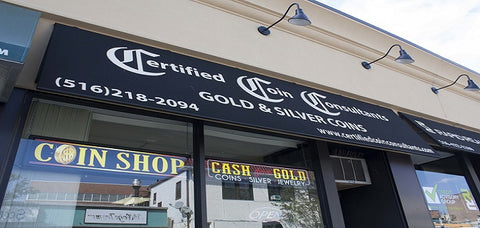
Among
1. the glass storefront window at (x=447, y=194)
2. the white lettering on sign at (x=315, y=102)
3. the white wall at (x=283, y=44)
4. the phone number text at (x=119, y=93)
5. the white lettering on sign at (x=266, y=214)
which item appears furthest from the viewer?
the glass storefront window at (x=447, y=194)

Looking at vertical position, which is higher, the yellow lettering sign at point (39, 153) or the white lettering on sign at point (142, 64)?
the white lettering on sign at point (142, 64)

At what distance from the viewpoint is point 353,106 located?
15.5 feet

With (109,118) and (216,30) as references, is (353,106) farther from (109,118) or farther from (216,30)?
(109,118)

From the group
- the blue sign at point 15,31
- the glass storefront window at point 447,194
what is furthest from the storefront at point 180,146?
the glass storefront window at point 447,194

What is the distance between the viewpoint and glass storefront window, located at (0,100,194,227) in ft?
8.14

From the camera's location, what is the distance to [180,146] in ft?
11.0

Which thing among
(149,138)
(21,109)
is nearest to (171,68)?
(149,138)

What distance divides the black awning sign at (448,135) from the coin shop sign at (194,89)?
78 centimetres

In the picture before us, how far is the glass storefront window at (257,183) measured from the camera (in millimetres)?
3344

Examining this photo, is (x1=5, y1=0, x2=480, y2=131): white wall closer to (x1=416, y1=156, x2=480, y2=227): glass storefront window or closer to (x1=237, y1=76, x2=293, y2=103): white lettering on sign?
(x1=237, y1=76, x2=293, y2=103): white lettering on sign

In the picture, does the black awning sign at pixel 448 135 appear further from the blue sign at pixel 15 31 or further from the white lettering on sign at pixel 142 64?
the blue sign at pixel 15 31

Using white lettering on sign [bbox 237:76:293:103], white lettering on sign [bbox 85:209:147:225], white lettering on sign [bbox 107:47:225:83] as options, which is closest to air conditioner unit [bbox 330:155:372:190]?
white lettering on sign [bbox 237:76:293:103]

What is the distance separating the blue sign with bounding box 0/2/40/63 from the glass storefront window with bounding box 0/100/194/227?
649 millimetres

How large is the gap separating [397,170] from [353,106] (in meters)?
1.14
